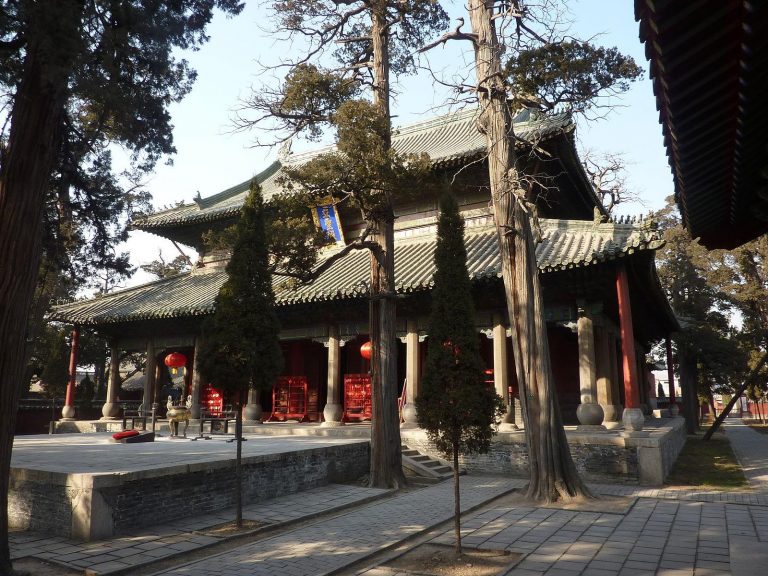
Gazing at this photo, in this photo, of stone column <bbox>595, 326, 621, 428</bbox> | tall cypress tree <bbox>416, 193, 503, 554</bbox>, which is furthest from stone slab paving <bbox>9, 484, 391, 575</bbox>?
stone column <bbox>595, 326, 621, 428</bbox>

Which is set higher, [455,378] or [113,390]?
[455,378]

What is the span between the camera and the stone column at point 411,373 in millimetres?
12953

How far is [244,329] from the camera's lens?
725cm

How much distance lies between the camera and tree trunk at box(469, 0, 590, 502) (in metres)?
8.61

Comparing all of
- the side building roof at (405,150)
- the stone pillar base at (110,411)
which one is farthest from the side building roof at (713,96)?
the stone pillar base at (110,411)

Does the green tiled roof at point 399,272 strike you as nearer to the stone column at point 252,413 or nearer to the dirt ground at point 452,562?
the stone column at point 252,413

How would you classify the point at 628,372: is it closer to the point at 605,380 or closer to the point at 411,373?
the point at 605,380

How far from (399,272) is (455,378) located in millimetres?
7909

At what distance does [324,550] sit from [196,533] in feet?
5.60

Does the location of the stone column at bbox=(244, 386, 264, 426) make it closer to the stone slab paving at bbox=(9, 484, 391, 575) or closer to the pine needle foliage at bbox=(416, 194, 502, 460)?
the stone slab paving at bbox=(9, 484, 391, 575)

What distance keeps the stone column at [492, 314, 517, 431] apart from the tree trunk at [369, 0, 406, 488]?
2.88 metres

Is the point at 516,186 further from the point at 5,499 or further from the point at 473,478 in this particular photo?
the point at 5,499

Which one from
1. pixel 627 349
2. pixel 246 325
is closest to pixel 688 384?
pixel 627 349

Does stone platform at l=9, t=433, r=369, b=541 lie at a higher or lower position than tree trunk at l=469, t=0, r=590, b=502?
lower
